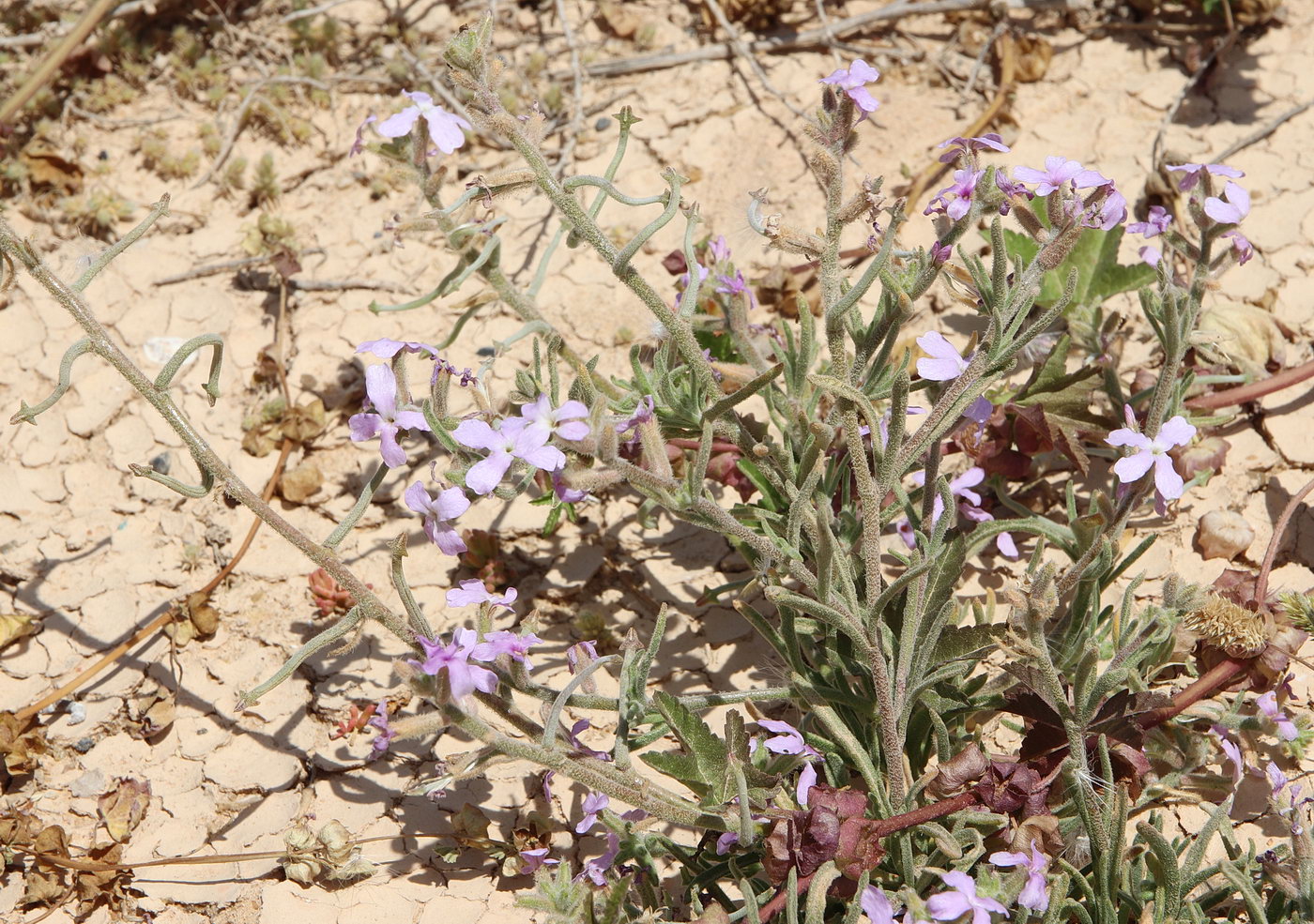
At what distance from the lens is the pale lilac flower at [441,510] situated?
84.5 inches

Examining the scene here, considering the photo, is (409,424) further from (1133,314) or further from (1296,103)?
(1296,103)

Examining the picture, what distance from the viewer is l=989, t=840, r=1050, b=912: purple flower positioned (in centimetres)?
225

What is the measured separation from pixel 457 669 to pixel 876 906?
988 mm

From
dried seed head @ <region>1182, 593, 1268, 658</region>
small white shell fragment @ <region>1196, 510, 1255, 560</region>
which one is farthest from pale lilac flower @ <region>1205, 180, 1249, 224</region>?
small white shell fragment @ <region>1196, 510, 1255, 560</region>

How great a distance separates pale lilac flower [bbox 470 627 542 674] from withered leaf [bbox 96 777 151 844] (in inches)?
62.1

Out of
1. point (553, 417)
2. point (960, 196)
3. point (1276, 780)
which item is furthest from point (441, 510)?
point (1276, 780)

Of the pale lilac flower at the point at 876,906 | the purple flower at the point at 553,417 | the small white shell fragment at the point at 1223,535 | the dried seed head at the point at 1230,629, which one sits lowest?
the small white shell fragment at the point at 1223,535

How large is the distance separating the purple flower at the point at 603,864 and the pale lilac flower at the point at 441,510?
0.86 meters

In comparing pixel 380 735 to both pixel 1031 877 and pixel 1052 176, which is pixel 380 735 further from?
pixel 1052 176

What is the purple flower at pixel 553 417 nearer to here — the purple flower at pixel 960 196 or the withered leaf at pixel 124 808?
the purple flower at pixel 960 196

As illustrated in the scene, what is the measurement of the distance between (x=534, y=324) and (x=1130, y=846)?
198cm

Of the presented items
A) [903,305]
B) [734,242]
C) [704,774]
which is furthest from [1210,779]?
[734,242]

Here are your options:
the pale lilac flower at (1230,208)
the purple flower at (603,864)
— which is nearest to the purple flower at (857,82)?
the pale lilac flower at (1230,208)

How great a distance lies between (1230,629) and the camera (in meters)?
2.63
